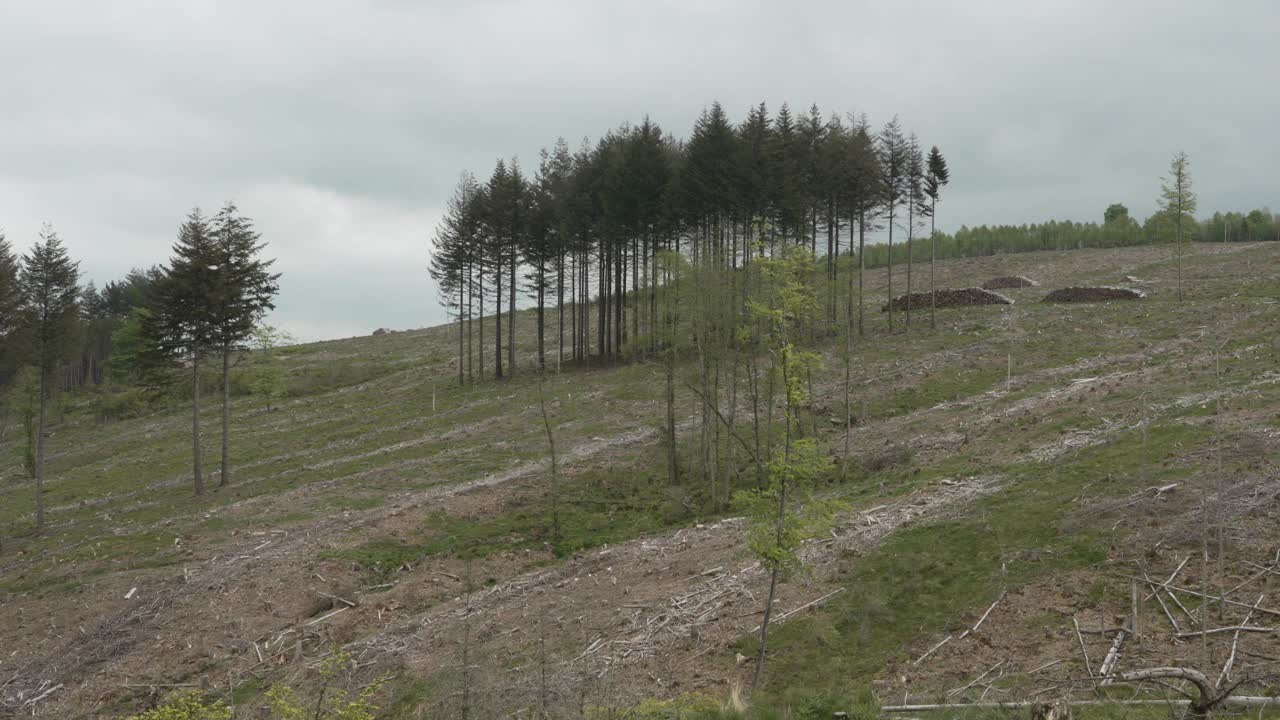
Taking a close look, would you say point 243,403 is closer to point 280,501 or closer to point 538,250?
point 538,250

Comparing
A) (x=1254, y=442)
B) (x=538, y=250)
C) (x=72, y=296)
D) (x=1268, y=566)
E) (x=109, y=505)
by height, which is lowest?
(x=109, y=505)

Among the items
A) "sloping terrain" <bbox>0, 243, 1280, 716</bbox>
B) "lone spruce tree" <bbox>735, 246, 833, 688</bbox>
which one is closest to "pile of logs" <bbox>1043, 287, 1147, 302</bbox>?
"sloping terrain" <bbox>0, 243, 1280, 716</bbox>

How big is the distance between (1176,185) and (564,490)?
150 ft

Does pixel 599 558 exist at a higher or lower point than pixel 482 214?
lower

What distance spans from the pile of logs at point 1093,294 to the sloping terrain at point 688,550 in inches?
340

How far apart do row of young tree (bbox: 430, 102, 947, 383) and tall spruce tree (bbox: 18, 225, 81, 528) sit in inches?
953

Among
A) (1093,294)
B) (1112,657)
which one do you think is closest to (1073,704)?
(1112,657)

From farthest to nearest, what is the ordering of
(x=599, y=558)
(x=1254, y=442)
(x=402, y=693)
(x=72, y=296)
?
(x=72, y=296)
(x=599, y=558)
(x=1254, y=442)
(x=402, y=693)

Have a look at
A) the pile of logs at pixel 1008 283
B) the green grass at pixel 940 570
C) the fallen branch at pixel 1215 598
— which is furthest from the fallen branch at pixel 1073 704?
the pile of logs at pixel 1008 283

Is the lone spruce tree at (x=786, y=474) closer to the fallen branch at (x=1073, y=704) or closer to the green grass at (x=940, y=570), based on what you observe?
the green grass at (x=940, y=570)

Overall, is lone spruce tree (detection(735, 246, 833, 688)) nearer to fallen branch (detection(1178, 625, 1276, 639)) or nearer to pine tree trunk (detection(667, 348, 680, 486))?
fallen branch (detection(1178, 625, 1276, 639))

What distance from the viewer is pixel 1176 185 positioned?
157 feet

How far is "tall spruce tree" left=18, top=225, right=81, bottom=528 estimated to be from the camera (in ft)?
96.2

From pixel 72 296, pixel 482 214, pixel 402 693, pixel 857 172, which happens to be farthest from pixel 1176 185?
pixel 72 296
